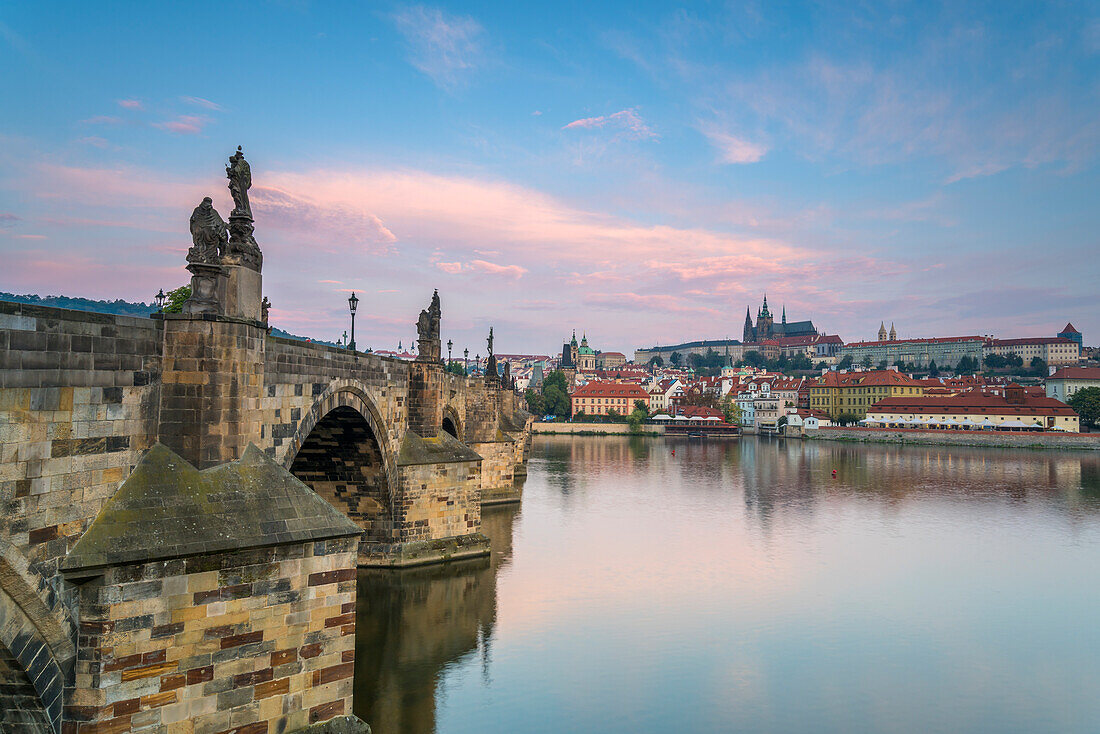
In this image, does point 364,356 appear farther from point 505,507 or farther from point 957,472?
point 957,472

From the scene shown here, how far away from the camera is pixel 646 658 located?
1491 centimetres

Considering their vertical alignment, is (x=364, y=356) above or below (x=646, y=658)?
above

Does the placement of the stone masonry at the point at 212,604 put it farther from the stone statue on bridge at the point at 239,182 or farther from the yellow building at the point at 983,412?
the yellow building at the point at 983,412

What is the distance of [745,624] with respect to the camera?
17.2m

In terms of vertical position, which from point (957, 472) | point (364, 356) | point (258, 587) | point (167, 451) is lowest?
point (957, 472)

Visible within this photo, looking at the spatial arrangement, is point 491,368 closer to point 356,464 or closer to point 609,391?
point 356,464

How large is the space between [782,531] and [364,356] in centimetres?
1933

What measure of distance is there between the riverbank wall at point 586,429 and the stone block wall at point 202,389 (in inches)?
3565

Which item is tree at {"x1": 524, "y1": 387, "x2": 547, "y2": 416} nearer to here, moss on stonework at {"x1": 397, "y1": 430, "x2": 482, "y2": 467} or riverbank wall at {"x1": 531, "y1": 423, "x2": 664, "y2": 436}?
riverbank wall at {"x1": 531, "y1": 423, "x2": 664, "y2": 436}

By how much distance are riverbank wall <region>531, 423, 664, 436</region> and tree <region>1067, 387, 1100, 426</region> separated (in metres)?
51.2

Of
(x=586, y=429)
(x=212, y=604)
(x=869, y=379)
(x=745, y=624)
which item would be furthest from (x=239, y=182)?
(x=869, y=379)

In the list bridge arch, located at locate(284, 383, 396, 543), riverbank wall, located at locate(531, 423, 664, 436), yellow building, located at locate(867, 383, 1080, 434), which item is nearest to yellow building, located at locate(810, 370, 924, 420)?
yellow building, located at locate(867, 383, 1080, 434)

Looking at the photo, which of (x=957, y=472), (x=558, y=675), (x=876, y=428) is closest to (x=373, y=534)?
(x=558, y=675)

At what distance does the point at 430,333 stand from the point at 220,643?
15084 millimetres
